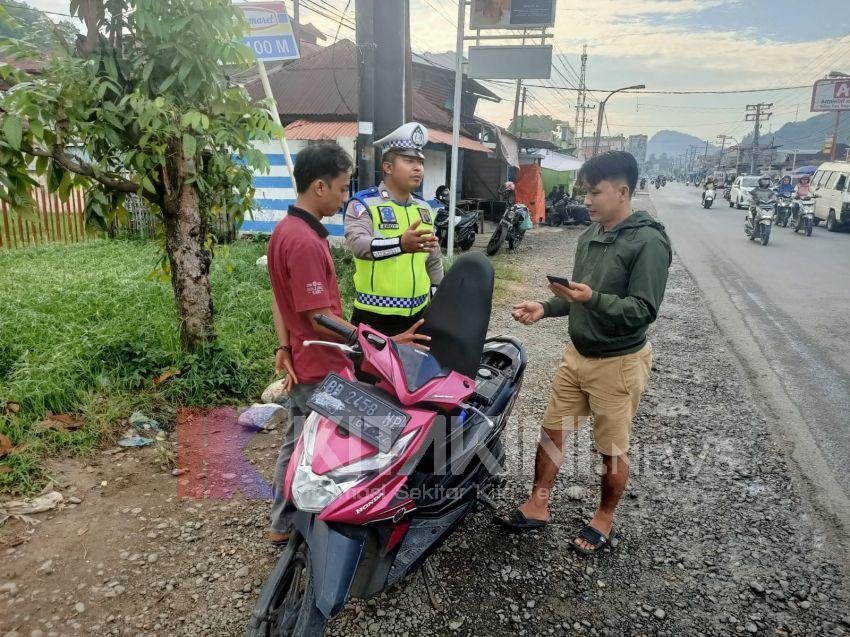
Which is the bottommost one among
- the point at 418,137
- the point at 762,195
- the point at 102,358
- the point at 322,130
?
the point at 102,358

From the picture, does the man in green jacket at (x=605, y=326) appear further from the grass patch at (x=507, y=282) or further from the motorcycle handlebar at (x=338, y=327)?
the grass patch at (x=507, y=282)

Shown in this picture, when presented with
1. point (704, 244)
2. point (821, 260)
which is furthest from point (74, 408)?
point (704, 244)

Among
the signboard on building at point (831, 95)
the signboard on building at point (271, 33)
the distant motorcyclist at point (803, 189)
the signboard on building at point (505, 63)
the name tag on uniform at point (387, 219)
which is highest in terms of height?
the signboard on building at point (831, 95)

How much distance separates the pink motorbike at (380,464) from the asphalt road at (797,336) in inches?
80.4

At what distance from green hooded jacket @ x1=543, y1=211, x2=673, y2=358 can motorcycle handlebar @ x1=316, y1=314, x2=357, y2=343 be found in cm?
95

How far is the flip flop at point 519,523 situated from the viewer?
2.71 m

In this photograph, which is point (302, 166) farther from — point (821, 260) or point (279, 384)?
point (821, 260)

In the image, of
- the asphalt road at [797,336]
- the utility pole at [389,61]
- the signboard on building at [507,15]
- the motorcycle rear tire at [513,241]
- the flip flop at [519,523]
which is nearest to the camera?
the flip flop at [519,523]

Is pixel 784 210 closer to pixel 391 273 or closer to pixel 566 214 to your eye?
pixel 566 214

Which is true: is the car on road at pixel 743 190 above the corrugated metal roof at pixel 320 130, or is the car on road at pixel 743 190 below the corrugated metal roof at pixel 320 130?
below

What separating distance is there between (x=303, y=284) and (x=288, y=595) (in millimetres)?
1117

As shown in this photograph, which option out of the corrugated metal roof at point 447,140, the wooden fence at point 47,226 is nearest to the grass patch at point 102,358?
the wooden fence at point 47,226

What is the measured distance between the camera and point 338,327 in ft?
→ 6.80

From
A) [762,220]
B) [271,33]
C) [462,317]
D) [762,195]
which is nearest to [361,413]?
[462,317]
